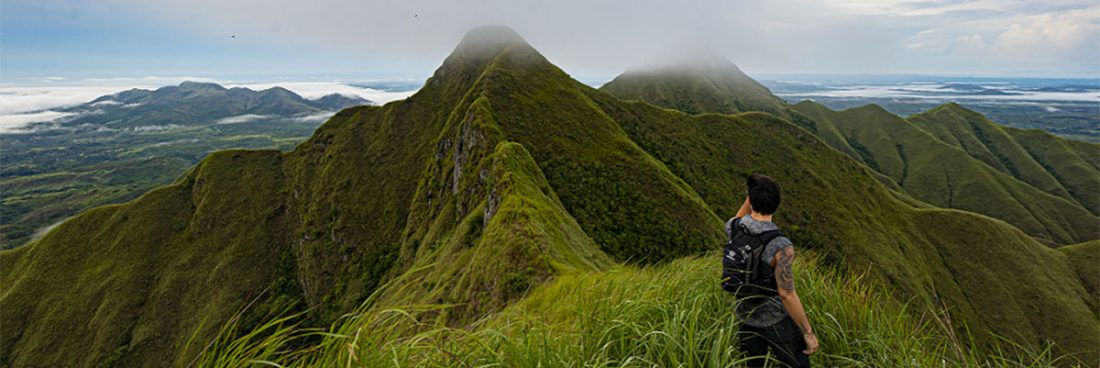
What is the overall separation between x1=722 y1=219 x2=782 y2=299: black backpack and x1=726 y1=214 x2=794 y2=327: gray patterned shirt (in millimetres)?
51

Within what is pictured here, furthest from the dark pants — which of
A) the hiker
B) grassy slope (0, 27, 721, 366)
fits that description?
grassy slope (0, 27, 721, 366)

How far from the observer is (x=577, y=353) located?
Answer: 12.8 ft

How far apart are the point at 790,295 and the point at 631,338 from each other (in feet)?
6.21

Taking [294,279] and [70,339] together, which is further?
[294,279]

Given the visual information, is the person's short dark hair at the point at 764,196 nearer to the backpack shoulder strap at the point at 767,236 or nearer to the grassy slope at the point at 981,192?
the backpack shoulder strap at the point at 767,236

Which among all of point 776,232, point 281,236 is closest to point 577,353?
point 776,232

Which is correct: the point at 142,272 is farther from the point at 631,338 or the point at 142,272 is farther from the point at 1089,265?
the point at 1089,265

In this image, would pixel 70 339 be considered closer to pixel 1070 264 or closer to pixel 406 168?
pixel 406 168

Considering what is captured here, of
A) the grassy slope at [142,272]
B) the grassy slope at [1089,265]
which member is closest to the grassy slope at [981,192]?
the grassy slope at [1089,265]

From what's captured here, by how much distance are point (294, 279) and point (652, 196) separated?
220 ft

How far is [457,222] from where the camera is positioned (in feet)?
169

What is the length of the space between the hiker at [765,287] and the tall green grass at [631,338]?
0.21 metres

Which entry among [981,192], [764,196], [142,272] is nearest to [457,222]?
[764,196]

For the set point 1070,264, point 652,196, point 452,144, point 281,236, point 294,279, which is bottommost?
point 1070,264
